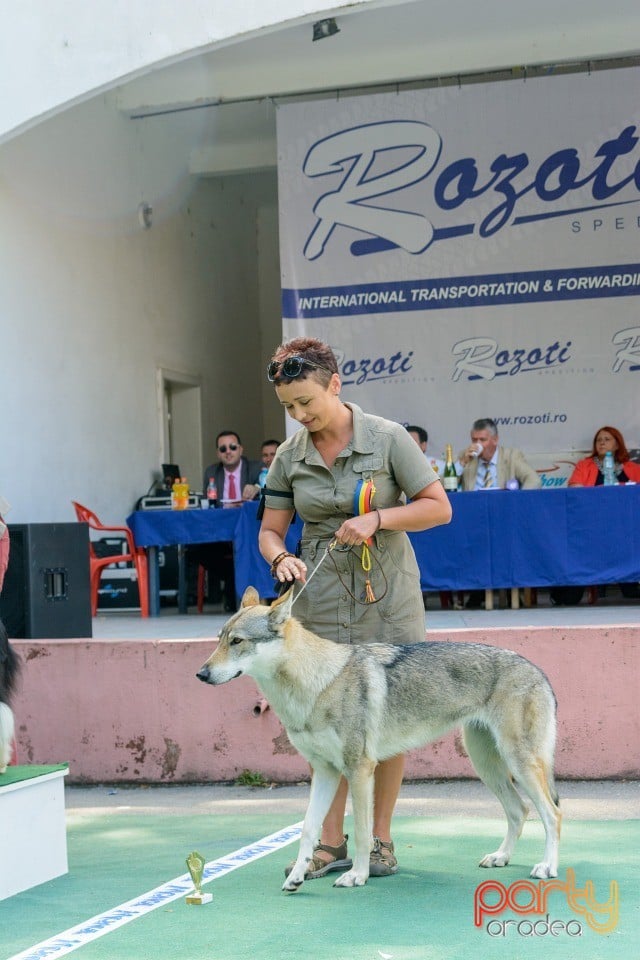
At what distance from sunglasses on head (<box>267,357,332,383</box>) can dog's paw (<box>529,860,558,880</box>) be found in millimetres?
1887

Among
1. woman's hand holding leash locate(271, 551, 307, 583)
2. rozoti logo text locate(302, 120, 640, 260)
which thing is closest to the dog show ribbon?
woman's hand holding leash locate(271, 551, 307, 583)

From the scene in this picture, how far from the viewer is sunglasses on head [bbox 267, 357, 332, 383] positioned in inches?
163

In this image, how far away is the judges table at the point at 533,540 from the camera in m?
9.62

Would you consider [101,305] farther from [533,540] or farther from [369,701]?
[369,701]

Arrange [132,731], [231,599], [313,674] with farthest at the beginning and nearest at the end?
[231,599] → [132,731] → [313,674]

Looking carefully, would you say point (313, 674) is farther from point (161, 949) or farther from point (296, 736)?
point (161, 949)

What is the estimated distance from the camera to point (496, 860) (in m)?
4.39

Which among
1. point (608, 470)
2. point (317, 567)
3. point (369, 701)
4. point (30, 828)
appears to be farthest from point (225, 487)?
point (369, 701)

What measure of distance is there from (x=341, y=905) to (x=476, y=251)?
33.5 feet

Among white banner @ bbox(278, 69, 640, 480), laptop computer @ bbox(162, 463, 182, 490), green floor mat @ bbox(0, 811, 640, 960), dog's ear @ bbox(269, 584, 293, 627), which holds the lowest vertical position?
green floor mat @ bbox(0, 811, 640, 960)

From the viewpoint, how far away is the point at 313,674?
13.5ft

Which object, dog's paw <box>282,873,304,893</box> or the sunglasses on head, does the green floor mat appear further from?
the sunglasses on head

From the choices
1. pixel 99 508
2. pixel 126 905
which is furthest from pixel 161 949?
pixel 99 508

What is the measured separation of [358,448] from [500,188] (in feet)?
31.3
